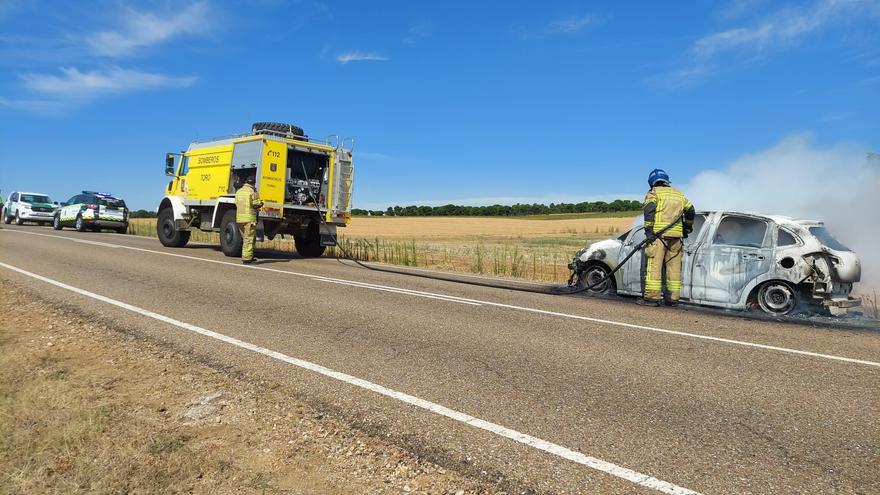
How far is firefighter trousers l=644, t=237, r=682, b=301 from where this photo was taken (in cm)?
838

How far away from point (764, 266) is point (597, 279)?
2507 mm

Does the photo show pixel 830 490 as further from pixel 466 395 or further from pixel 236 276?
pixel 236 276

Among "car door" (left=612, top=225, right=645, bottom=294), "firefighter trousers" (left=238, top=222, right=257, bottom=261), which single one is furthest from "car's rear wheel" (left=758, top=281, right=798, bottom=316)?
"firefighter trousers" (left=238, top=222, right=257, bottom=261)

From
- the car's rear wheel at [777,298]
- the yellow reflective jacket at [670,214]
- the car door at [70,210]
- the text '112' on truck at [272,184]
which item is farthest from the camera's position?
the car door at [70,210]

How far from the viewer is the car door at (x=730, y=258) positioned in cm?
797

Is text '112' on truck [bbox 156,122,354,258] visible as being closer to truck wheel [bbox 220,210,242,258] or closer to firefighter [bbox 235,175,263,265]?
truck wheel [bbox 220,210,242,258]

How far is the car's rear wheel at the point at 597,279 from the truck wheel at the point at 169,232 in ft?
40.0

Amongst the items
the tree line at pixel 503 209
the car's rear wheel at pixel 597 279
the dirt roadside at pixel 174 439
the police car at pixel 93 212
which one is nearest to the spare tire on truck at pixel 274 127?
the car's rear wheel at pixel 597 279

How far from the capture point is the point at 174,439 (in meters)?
3.39

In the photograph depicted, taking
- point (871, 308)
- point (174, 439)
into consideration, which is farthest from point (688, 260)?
point (174, 439)

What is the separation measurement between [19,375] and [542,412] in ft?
13.3

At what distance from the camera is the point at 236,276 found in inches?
416

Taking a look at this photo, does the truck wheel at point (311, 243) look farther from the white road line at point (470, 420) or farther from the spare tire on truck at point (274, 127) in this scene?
the white road line at point (470, 420)

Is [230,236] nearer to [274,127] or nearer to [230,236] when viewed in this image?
[230,236]
